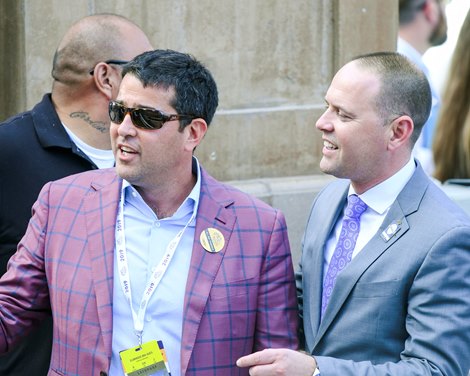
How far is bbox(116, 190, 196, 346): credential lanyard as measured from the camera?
11.9 feet

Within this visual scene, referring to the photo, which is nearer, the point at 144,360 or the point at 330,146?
the point at 144,360

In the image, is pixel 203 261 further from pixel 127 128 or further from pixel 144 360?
pixel 127 128

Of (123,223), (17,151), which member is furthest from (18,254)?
(17,151)

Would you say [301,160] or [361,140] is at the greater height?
[361,140]

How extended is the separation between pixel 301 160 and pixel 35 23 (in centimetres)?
198

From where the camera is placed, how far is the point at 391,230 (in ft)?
12.0

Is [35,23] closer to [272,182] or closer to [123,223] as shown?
[272,182]

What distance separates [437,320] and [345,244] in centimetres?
45

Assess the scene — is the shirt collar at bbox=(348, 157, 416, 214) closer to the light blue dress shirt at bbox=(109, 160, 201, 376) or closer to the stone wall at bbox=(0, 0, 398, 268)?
the light blue dress shirt at bbox=(109, 160, 201, 376)

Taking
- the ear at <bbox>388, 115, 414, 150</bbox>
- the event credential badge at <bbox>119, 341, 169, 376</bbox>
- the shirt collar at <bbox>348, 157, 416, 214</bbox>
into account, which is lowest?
the event credential badge at <bbox>119, 341, 169, 376</bbox>

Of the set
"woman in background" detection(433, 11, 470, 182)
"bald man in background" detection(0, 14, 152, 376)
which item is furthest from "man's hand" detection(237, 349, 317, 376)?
"woman in background" detection(433, 11, 470, 182)

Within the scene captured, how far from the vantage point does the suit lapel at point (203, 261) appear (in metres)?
3.63

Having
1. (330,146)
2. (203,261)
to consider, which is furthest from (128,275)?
(330,146)

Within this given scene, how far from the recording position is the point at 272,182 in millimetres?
7039
